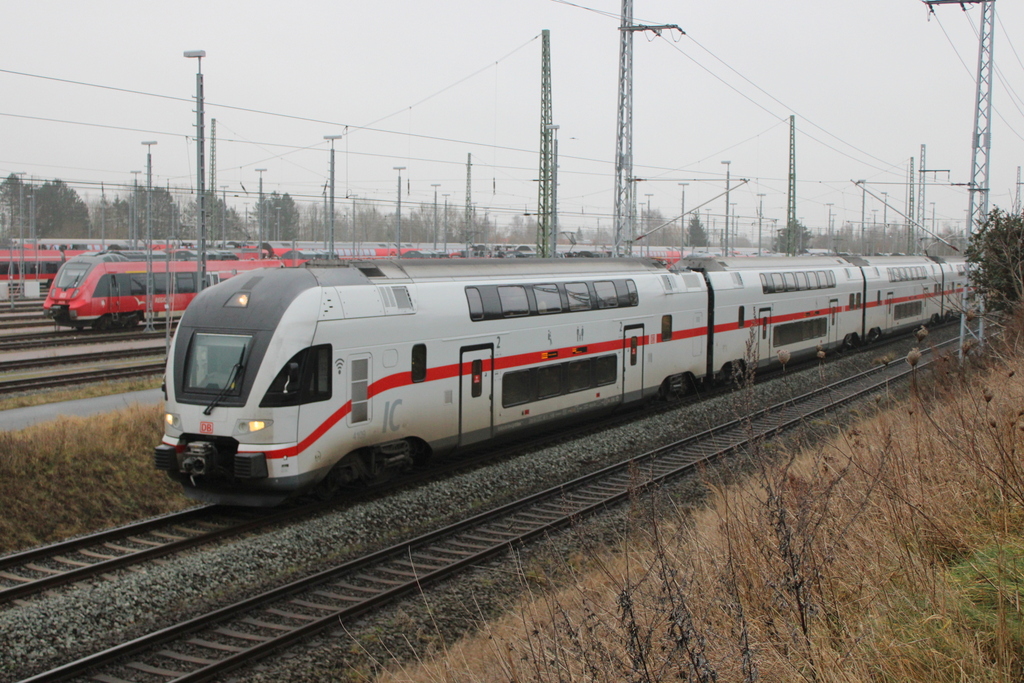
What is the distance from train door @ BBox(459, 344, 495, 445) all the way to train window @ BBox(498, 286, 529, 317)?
2.39 ft

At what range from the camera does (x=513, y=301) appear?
46.2ft

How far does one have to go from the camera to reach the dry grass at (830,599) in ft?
14.6

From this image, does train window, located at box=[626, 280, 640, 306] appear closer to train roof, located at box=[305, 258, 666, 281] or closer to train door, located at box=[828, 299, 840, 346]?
train roof, located at box=[305, 258, 666, 281]

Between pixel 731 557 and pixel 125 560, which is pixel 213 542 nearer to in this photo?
pixel 125 560

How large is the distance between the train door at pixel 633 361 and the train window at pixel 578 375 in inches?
52.4

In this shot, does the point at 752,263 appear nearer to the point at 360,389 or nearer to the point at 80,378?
the point at 360,389

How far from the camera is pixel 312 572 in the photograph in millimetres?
9844

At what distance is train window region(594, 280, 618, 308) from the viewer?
53.0ft

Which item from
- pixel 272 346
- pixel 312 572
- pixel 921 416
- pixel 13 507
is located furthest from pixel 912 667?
pixel 13 507

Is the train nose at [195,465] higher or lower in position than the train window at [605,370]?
lower

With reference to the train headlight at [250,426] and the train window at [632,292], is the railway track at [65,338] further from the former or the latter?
the train headlight at [250,426]

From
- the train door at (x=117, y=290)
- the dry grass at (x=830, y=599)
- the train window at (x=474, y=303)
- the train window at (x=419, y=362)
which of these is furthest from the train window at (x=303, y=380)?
the train door at (x=117, y=290)

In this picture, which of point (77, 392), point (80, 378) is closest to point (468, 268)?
point (77, 392)

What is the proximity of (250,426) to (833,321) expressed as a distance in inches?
790
